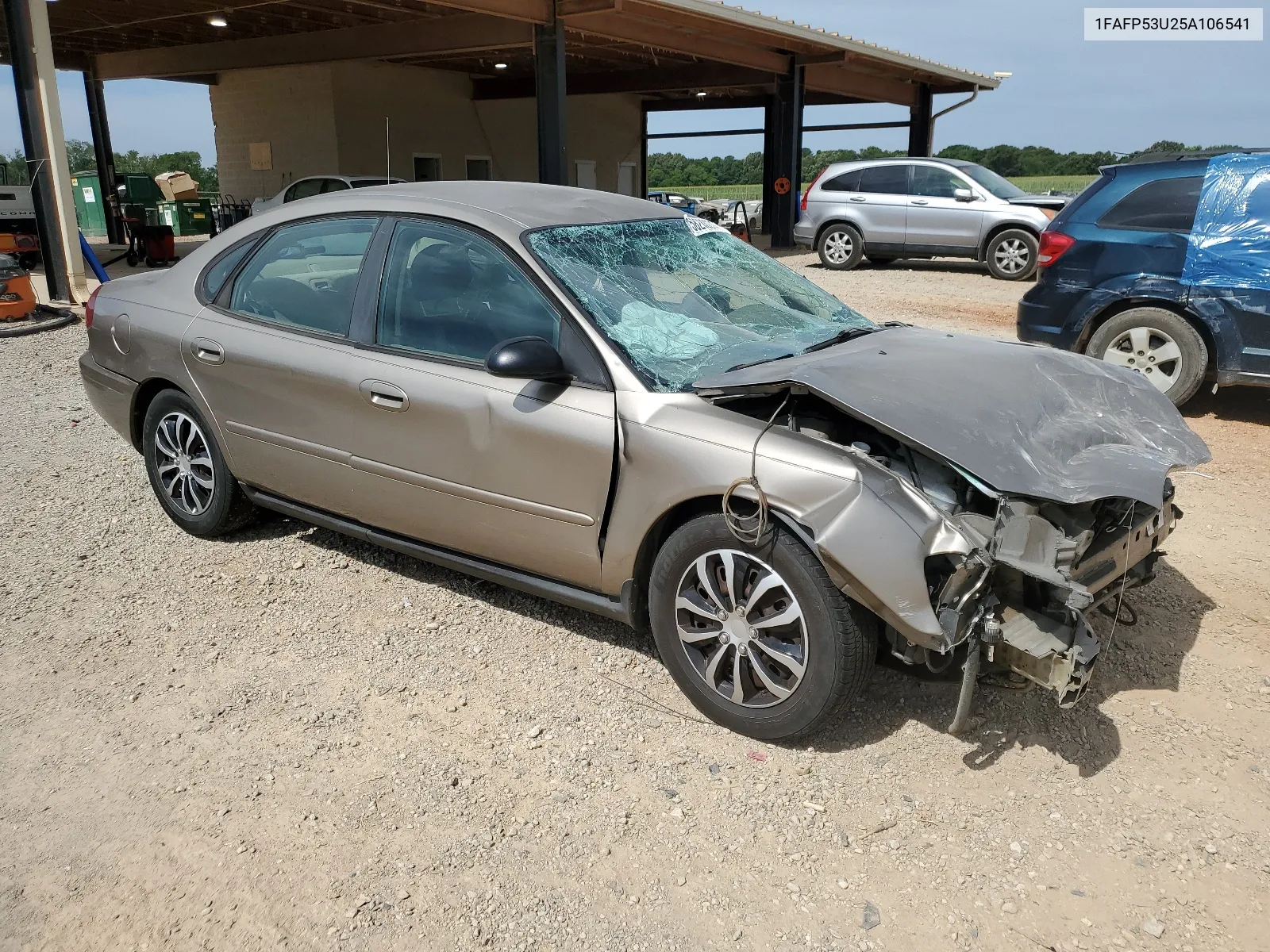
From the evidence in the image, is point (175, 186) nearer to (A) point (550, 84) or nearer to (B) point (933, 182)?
(A) point (550, 84)

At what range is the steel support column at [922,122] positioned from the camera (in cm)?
2523

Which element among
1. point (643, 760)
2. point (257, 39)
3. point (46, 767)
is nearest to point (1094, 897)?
point (643, 760)

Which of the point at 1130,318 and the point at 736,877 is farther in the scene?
the point at 1130,318

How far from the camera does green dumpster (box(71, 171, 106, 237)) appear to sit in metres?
24.2

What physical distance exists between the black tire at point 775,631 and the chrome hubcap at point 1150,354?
4871 millimetres

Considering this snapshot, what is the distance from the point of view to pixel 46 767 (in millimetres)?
3088

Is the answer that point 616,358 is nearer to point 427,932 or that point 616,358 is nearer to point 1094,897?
point 427,932

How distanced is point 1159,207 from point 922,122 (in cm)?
2013

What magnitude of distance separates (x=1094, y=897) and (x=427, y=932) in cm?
167

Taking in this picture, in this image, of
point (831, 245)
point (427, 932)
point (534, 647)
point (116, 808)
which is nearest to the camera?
point (427, 932)

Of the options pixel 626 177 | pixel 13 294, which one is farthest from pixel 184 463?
pixel 626 177

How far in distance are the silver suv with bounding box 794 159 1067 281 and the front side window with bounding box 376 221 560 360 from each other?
44.2ft

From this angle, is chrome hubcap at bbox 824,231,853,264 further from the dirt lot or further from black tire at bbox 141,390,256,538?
black tire at bbox 141,390,256,538

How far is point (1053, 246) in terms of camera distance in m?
7.33
